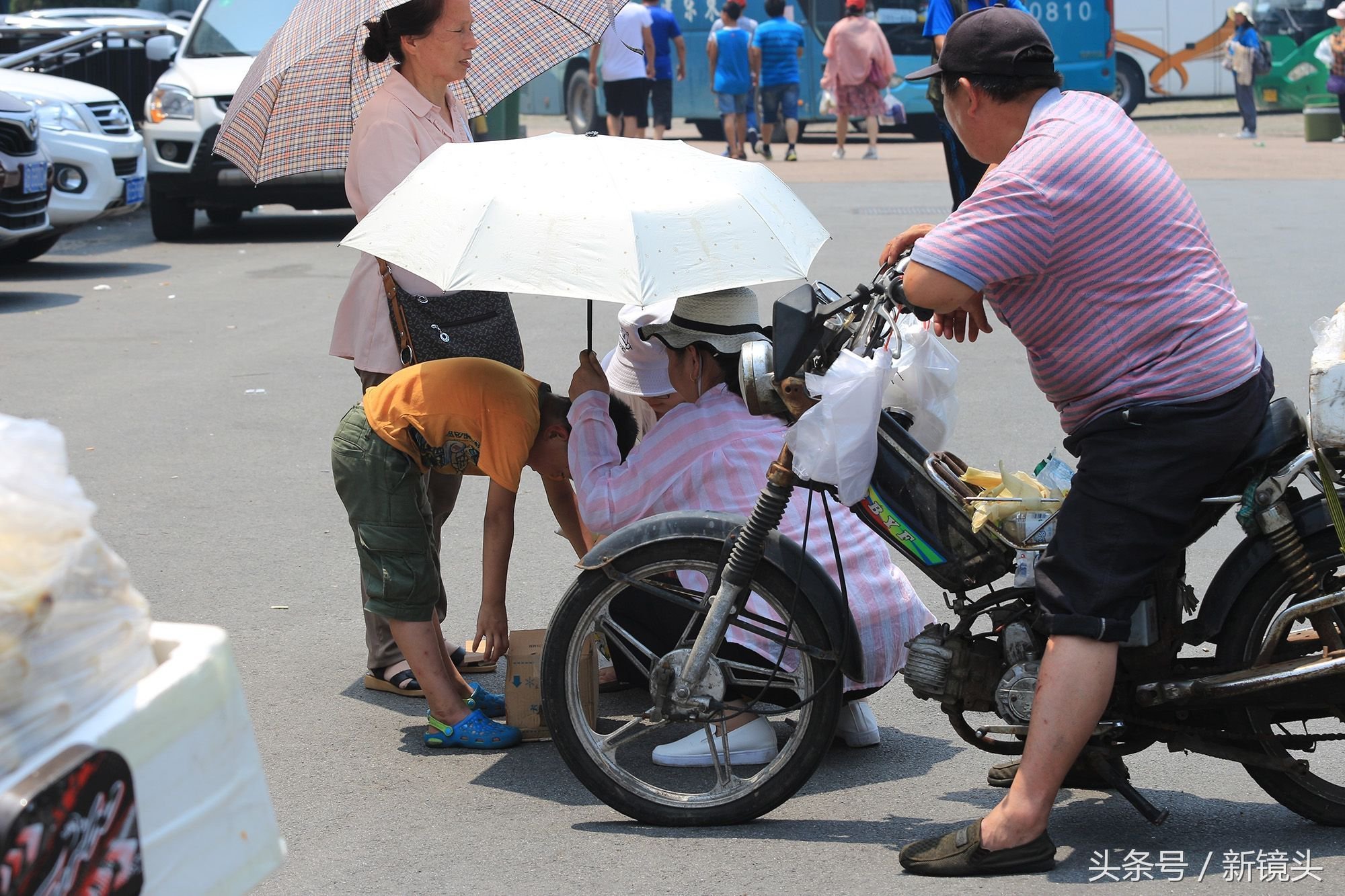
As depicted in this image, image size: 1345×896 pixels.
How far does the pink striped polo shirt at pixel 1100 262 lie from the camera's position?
9.48 feet

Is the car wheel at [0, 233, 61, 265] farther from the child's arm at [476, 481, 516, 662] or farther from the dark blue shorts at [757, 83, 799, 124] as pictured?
the dark blue shorts at [757, 83, 799, 124]

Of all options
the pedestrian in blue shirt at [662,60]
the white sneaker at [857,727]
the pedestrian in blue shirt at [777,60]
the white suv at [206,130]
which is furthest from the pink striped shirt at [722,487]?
the pedestrian in blue shirt at [777,60]

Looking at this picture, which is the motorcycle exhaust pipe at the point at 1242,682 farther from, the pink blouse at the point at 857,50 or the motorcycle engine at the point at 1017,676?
the pink blouse at the point at 857,50

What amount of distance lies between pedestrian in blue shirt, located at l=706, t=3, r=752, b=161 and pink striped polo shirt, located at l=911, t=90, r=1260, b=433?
1625 cm

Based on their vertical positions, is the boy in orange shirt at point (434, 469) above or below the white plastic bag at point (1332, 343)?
below

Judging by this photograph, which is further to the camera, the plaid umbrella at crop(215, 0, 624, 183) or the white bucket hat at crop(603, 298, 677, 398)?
the plaid umbrella at crop(215, 0, 624, 183)

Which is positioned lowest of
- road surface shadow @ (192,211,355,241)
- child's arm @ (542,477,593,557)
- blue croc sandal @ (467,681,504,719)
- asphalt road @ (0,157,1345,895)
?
blue croc sandal @ (467,681,504,719)

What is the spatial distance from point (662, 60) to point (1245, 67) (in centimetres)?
827

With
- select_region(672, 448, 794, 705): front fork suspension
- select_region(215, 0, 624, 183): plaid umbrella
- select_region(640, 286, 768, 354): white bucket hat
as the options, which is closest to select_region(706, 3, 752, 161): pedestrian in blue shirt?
select_region(215, 0, 624, 183): plaid umbrella

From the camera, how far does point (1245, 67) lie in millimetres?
21156

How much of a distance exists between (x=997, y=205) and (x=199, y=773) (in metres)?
1.78

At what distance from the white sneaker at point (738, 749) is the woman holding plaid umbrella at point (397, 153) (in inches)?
35.3

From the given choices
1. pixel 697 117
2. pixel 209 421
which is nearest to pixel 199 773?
pixel 209 421

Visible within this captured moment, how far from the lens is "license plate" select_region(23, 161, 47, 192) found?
1034 cm
